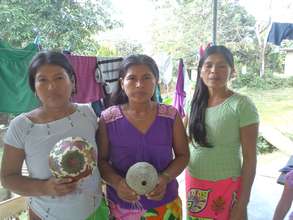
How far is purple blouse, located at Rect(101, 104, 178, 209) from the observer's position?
1.29 m

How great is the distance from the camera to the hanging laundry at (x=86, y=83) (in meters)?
2.29

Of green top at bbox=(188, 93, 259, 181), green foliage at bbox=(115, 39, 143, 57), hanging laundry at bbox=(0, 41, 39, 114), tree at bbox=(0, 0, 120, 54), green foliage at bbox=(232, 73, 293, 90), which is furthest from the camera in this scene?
green foliage at bbox=(232, 73, 293, 90)

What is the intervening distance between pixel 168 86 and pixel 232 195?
2.36 m

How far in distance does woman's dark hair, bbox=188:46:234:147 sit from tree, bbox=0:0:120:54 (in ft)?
7.42

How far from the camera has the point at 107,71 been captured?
250 centimetres

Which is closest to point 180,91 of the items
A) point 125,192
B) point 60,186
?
point 125,192

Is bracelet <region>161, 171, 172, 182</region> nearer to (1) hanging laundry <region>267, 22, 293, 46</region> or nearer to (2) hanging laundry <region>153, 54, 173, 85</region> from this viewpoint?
(2) hanging laundry <region>153, 54, 173, 85</region>

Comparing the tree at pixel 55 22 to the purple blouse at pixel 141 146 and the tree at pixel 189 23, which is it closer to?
the tree at pixel 189 23

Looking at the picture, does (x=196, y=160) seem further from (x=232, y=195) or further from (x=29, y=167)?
(x=29, y=167)

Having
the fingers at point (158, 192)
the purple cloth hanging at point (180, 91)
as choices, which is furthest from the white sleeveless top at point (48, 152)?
the purple cloth hanging at point (180, 91)

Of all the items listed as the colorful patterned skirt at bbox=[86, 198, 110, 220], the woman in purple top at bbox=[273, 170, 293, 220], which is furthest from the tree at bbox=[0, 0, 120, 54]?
the woman in purple top at bbox=[273, 170, 293, 220]

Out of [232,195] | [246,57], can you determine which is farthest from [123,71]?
[246,57]

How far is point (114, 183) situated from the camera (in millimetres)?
1249

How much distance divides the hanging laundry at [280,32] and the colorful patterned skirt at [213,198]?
2.85 metres
